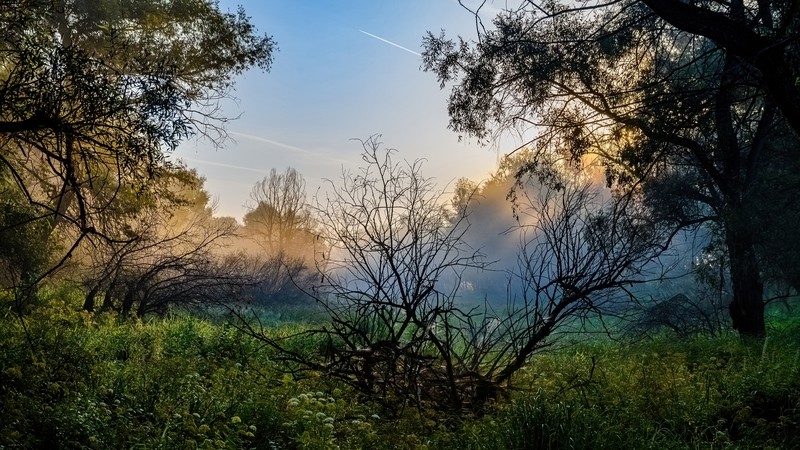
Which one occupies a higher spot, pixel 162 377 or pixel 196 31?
pixel 196 31

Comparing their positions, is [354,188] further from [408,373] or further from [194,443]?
[194,443]

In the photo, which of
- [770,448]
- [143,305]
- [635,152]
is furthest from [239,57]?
[770,448]

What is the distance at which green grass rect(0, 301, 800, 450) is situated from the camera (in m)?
4.62

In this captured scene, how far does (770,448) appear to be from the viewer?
187 inches

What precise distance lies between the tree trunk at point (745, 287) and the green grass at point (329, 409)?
3.67 metres

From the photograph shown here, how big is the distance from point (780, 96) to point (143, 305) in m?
16.1

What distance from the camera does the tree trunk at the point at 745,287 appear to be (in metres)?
12.0

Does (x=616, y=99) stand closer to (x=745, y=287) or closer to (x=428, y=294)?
(x=428, y=294)

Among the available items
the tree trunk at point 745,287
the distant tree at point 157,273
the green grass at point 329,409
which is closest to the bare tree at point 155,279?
the distant tree at point 157,273

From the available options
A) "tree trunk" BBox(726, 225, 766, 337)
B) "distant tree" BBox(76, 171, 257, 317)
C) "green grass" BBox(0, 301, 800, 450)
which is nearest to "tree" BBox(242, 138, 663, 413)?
"green grass" BBox(0, 301, 800, 450)

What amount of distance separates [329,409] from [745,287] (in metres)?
11.2

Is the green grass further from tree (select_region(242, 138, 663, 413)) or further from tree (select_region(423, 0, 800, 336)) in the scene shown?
tree (select_region(423, 0, 800, 336))

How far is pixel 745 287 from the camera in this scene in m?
12.9

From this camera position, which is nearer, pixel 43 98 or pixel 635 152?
pixel 43 98
